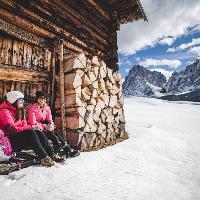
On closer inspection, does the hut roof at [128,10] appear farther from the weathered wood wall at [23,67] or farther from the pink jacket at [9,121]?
the pink jacket at [9,121]

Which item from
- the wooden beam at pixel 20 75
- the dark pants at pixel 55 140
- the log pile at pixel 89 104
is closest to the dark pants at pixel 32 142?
the dark pants at pixel 55 140

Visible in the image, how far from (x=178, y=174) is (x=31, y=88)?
3.26m

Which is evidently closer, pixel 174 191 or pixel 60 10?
pixel 174 191

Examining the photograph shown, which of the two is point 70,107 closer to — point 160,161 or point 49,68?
point 49,68

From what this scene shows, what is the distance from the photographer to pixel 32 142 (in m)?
4.16

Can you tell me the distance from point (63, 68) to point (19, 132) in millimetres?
2195

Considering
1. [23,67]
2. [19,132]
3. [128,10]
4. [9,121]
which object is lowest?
[19,132]

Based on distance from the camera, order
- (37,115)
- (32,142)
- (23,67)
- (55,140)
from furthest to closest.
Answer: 1. (23,67)
2. (37,115)
3. (55,140)
4. (32,142)

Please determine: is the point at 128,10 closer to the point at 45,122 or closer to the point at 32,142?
the point at 45,122

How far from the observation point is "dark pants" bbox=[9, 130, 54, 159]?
4145 mm

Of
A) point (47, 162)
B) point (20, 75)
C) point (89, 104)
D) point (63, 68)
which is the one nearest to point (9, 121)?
point (47, 162)

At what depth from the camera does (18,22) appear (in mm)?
5344

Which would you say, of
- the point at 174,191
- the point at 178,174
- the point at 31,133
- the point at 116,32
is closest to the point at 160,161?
the point at 178,174

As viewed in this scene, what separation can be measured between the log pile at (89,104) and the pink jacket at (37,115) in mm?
742
